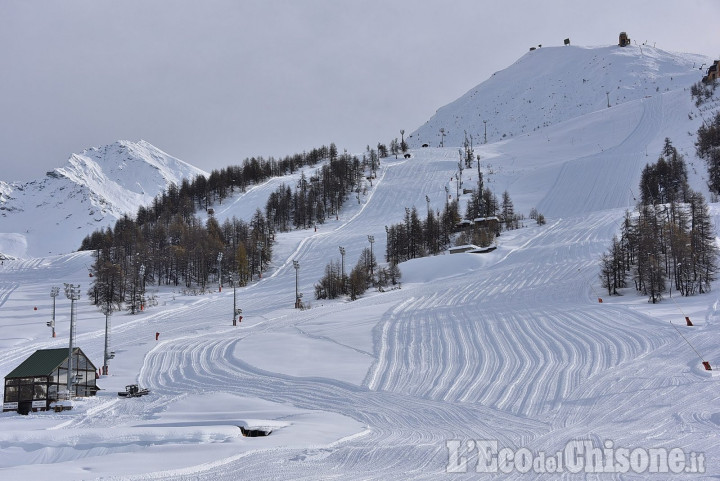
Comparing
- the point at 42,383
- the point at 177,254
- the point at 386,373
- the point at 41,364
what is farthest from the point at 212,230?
the point at 386,373

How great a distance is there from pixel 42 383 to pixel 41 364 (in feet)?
4.25

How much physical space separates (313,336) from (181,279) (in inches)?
1987

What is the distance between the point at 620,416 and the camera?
17141 mm

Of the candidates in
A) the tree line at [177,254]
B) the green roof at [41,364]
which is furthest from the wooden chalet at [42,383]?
the tree line at [177,254]

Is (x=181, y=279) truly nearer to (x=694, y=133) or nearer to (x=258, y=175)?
(x=258, y=175)

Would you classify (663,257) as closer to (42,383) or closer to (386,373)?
(386,373)

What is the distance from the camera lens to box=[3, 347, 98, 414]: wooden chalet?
89.3 feet

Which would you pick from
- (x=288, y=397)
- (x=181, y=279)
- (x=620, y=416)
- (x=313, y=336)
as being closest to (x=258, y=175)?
(x=181, y=279)

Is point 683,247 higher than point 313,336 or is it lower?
higher

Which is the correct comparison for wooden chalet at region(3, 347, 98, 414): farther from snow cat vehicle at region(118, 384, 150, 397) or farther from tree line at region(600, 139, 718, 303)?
tree line at region(600, 139, 718, 303)

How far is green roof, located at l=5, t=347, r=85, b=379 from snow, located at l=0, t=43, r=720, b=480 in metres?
2.71

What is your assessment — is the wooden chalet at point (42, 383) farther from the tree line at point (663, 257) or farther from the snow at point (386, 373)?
the tree line at point (663, 257)

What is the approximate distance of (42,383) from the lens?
27.6 meters

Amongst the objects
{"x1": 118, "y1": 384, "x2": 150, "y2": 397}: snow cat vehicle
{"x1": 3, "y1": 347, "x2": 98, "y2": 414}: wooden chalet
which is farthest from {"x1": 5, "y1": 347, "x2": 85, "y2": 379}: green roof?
{"x1": 118, "y1": 384, "x2": 150, "y2": 397}: snow cat vehicle
